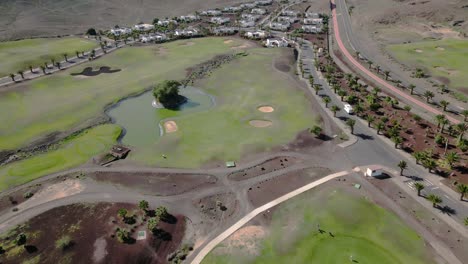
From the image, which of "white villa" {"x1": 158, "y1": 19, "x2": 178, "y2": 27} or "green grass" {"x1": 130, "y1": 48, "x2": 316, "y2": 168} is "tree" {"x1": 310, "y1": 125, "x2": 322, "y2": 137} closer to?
"green grass" {"x1": 130, "y1": 48, "x2": 316, "y2": 168}

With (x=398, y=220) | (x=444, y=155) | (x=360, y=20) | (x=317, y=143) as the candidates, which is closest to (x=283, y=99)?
(x=317, y=143)

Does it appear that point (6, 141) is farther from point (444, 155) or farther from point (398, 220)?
point (444, 155)

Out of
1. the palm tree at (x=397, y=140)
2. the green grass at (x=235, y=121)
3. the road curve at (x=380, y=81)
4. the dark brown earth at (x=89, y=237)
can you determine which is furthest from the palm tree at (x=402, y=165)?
the dark brown earth at (x=89, y=237)

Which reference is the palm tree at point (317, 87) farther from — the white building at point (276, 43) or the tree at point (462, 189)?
the tree at point (462, 189)

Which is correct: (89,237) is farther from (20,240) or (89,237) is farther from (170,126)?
(170,126)

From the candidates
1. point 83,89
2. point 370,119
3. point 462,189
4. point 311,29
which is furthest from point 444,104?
point 83,89

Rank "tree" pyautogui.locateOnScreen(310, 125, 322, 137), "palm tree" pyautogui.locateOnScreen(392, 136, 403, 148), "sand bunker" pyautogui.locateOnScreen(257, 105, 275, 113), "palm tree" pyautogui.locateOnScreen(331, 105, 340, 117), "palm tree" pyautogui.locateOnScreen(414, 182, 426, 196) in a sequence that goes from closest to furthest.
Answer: "palm tree" pyautogui.locateOnScreen(414, 182, 426, 196) → "palm tree" pyautogui.locateOnScreen(392, 136, 403, 148) → "tree" pyautogui.locateOnScreen(310, 125, 322, 137) → "palm tree" pyautogui.locateOnScreen(331, 105, 340, 117) → "sand bunker" pyautogui.locateOnScreen(257, 105, 275, 113)

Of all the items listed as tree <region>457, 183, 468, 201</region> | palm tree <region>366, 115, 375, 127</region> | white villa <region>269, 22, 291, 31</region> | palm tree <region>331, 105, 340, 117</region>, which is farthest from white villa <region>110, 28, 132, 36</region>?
tree <region>457, 183, 468, 201</region>
